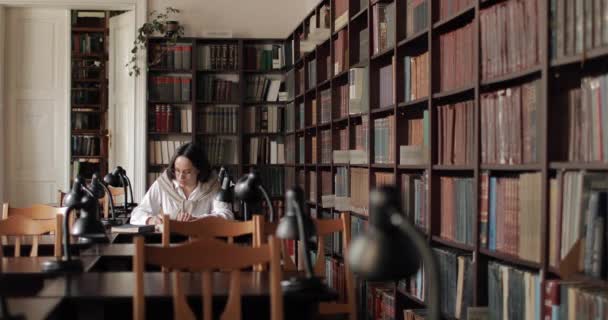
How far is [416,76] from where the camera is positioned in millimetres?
4016

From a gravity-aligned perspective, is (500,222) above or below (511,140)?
below

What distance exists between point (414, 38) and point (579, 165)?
5.69 ft

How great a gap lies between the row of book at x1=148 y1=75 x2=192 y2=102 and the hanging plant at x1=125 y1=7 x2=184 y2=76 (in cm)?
23

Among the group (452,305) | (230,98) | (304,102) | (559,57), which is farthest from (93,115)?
(559,57)

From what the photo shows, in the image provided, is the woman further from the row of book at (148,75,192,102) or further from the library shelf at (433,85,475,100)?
the row of book at (148,75,192,102)

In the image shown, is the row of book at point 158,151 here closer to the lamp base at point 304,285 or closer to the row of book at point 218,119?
the row of book at point 218,119

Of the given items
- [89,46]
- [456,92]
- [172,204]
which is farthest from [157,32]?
[456,92]

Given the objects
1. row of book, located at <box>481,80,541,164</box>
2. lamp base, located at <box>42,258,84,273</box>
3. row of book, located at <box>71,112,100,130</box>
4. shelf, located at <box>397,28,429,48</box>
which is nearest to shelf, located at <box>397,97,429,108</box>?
shelf, located at <box>397,28,429,48</box>

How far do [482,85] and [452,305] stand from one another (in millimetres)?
1039

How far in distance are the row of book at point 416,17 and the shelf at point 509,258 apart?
1259mm

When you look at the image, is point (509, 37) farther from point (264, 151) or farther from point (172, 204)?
point (264, 151)

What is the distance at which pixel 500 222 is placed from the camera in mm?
3025

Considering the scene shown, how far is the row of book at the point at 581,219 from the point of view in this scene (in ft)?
7.77

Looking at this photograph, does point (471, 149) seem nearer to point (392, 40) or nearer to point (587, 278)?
point (587, 278)
